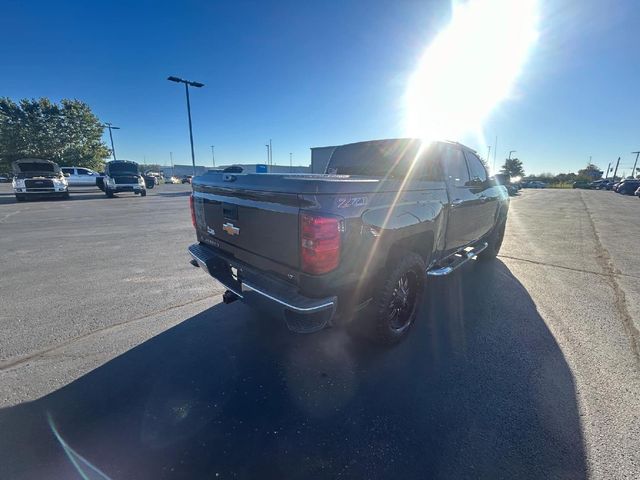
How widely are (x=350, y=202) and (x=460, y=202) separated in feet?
7.36

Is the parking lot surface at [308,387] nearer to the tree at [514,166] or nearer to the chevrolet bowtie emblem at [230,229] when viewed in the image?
the chevrolet bowtie emblem at [230,229]

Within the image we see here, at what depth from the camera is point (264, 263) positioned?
8.30 ft

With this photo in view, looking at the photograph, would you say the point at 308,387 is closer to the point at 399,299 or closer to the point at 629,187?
the point at 399,299

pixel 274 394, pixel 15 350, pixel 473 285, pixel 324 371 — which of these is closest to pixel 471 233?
pixel 473 285

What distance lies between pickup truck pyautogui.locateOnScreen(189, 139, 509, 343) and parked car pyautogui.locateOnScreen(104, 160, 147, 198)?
19074 millimetres

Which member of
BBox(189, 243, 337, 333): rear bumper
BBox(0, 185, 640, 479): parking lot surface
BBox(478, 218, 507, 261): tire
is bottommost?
BBox(0, 185, 640, 479): parking lot surface

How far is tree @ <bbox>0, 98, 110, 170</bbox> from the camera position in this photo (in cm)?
3659

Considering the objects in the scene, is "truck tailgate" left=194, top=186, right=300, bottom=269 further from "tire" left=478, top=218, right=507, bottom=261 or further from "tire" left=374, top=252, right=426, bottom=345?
"tire" left=478, top=218, right=507, bottom=261

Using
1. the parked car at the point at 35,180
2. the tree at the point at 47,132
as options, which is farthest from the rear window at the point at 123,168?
the tree at the point at 47,132

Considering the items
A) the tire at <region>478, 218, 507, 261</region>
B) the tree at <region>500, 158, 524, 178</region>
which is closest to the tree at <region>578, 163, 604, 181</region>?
the tree at <region>500, 158, 524, 178</region>

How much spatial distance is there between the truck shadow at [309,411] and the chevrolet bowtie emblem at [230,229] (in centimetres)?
Result: 115

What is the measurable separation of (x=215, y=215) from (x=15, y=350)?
2293 millimetres

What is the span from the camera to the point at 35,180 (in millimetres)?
15438

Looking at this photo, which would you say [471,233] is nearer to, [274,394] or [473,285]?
[473,285]
